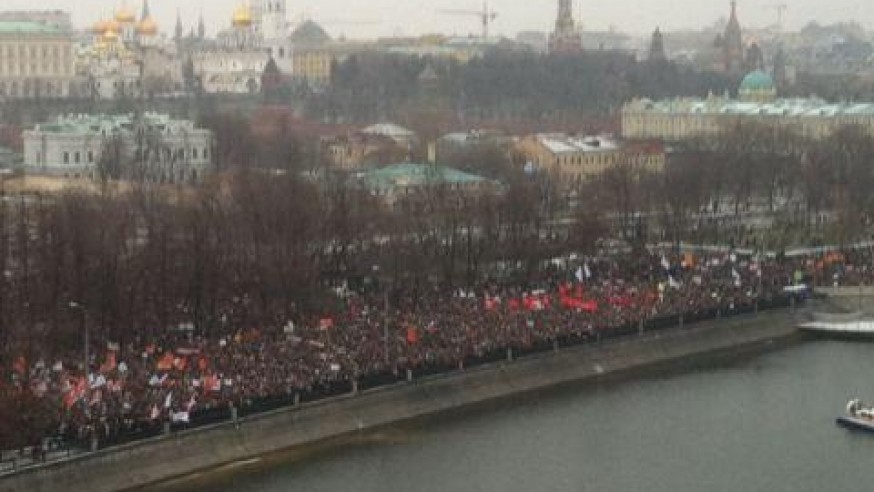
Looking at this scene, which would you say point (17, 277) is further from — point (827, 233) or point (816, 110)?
point (816, 110)

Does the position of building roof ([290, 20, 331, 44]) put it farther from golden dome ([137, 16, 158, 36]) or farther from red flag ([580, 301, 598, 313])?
red flag ([580, 301, 598, 313])

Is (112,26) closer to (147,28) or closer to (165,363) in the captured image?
(147,28)

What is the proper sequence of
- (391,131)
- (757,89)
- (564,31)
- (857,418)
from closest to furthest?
(857,418) → (391,131) → (757,89) → (564,31)

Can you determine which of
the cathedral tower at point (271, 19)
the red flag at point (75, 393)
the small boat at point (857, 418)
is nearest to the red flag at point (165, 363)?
the red flag at point (75, 393)

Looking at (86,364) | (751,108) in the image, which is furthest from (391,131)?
(86,364)

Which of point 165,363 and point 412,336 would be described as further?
point 412,336

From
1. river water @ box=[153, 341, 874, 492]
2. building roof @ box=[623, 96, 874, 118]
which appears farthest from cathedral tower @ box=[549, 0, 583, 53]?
river water @ box=[153, 341, 874, 492]

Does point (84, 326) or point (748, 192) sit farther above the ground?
point (84, 326)

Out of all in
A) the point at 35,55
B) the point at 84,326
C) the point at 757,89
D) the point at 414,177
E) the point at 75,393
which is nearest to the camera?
the point at 75,393
